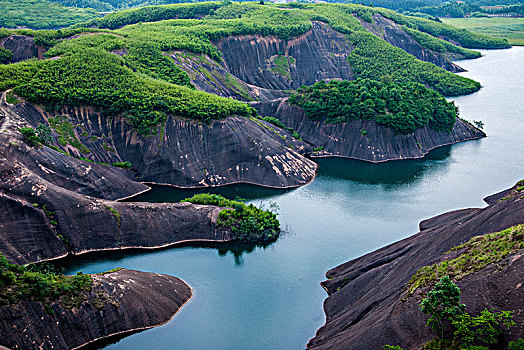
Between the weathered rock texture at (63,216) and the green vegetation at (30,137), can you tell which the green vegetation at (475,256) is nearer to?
the weathered rock texture at (63,216)

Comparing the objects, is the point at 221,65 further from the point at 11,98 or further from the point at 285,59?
the point at 11,98

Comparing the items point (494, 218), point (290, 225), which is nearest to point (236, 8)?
point (290, 225)

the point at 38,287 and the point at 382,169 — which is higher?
the point at 38,287

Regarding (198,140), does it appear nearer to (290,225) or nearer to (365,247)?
(290,225)

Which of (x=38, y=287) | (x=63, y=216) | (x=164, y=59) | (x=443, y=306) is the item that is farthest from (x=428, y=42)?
(x=38, y=287)

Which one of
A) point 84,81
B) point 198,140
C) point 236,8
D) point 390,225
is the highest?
point 236,8

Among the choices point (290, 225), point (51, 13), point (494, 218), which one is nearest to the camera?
point (494, 218)

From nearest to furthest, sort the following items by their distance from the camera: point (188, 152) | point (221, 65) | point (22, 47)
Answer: point (188, 152) → point (22, 47) → point (221, 65)
